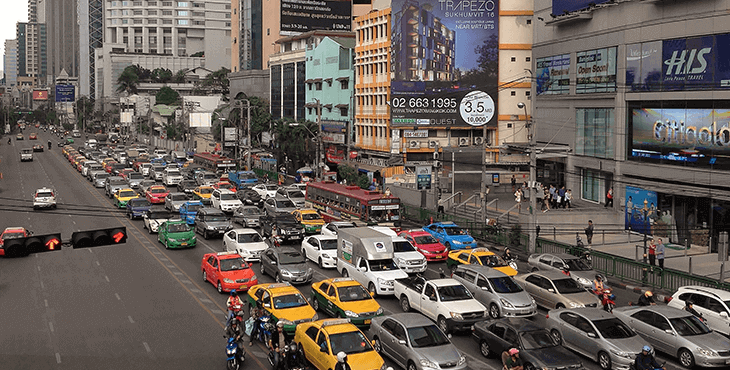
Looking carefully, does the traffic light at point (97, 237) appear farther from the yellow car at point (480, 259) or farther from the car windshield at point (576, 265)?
the car windshield at point (576, 265)

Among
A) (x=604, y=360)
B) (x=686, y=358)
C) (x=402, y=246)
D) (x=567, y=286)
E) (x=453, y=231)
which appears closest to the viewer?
(x=604, y=360)

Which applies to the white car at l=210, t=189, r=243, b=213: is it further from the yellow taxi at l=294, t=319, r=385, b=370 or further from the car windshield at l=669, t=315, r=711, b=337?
the car windshield at l=669, t=315, r=711, b=337

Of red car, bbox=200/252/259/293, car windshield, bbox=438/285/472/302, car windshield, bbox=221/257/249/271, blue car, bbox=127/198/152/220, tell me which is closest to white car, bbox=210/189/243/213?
blue car, bbox=127/198/152/220

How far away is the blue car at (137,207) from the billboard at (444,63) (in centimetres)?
2947

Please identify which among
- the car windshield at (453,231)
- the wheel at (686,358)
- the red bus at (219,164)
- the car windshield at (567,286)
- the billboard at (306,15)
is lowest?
the wheel at (686,358)

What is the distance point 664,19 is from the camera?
44531 millimetres

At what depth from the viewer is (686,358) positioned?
2136 centimetres

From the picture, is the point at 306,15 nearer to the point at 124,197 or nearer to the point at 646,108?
the point at 124,197

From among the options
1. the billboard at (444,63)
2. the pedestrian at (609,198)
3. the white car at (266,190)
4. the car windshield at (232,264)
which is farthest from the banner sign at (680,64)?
the white car at (266,190)

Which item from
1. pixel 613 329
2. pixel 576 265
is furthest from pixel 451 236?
pixel 613 329

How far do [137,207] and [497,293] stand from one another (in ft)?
105

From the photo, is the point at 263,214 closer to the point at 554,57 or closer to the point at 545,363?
the point at 554,57

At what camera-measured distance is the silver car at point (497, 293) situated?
25.5 meters

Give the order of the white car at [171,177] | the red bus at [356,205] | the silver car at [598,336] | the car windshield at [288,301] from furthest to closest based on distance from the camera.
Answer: the white car at [171,177] → the red bus at [356,205] → the car windshield at [288,301] → the silver car at [598,336]
